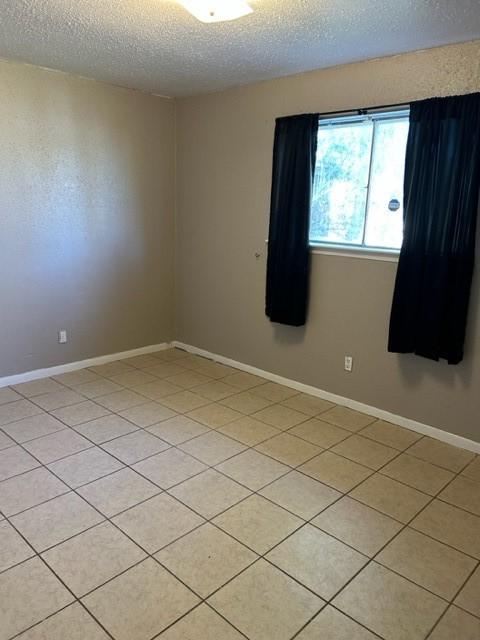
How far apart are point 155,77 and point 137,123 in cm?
61

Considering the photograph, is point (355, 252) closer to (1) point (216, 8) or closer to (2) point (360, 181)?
(2) point (360, 181)

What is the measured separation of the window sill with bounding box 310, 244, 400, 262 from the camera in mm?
3182

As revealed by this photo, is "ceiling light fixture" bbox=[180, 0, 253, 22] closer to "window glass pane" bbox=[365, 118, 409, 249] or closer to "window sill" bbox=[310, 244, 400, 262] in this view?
"window glass pane" bbox=[365, 118, 409, 249]

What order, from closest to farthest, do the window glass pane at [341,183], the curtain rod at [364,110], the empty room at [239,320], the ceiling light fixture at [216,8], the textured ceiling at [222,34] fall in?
the empty room at [239,320], the ceiling light fixture at [216,8], the textured ceiling at [222,34], the curtain rod at [364,110], the window glass pane at [341,183]

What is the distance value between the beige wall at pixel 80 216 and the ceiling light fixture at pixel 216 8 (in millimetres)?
1925

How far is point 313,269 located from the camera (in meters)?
3.62

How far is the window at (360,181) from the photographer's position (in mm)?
3129

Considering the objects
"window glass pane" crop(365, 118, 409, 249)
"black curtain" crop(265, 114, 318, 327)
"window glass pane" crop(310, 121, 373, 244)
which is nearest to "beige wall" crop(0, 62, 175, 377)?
"black curtain" crop(265, 114, 318, 327)

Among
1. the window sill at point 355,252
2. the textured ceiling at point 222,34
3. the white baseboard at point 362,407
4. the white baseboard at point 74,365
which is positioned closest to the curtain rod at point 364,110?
the textured ceiling at point 222,34

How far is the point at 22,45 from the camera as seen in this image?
9.92ft

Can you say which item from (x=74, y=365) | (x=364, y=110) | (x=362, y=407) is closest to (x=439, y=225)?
(x=364, y=110)

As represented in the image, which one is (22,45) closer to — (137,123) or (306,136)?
(137,123)

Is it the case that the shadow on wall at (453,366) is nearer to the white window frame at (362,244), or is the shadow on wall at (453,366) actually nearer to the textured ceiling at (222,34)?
the white window frame at (362,244)

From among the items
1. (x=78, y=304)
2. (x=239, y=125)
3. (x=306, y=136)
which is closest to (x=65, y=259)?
(x=78, y=304)
